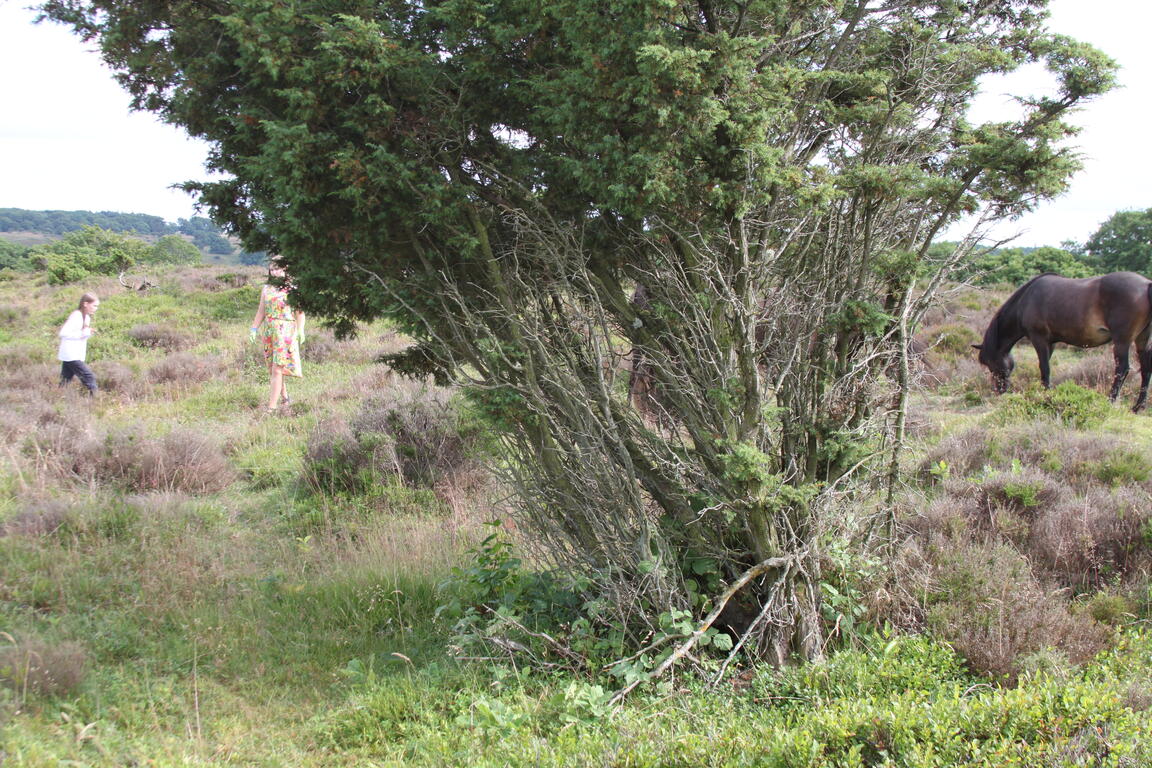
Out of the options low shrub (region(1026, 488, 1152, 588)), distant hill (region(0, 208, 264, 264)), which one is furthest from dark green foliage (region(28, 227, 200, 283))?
distant hill (region(0, 208, 264, 264))

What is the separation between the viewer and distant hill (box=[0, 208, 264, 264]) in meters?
79.1

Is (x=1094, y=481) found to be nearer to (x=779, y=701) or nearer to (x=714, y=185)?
(x=779, y=701)

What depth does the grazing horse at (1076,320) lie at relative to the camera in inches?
443

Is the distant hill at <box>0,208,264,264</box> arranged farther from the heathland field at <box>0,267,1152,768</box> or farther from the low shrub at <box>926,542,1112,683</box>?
the low shrub at <box>926,542,1112,683</box>

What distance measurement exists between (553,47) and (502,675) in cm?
327

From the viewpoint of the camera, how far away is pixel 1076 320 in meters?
11.8

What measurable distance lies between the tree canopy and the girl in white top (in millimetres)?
8227

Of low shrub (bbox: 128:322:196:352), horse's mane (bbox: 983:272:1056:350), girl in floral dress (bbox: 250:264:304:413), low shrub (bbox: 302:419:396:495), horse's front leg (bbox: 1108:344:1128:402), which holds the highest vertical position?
horse's mane (bbox: 983:272:1056:350)

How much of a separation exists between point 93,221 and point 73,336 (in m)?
77.0

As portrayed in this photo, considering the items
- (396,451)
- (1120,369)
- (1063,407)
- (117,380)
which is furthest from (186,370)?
(1120,369)

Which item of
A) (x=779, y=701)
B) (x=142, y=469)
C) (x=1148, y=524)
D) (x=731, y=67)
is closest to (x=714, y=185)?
(x=731, y=67)

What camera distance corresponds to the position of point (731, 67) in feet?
11.6

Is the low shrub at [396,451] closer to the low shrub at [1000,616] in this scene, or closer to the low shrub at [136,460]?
the low shrub at [136,460]

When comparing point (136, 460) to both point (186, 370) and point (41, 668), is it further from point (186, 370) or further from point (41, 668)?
point (186, 370)
